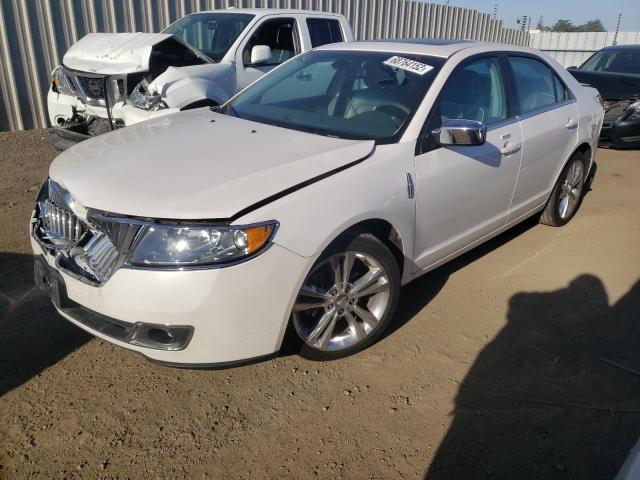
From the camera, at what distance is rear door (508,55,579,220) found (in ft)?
13.9

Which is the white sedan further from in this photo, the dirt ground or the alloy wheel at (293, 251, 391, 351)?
the dirt ground

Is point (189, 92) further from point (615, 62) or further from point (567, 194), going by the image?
point (615, 62)

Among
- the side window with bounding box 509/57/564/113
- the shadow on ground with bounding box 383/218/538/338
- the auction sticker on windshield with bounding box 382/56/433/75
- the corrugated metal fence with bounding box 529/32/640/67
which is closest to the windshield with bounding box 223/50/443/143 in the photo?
the auction sticker on windshield with bounding box 382/56/433/75

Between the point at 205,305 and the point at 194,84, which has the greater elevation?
the point at 194,84

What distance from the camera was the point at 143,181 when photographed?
2.66 metres

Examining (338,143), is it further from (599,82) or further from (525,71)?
(599,82)

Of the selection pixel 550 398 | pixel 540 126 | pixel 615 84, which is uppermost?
pixel 540 126

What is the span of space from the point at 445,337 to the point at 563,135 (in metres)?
2.31

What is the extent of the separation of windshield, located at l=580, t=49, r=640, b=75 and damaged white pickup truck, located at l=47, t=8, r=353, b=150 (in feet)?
18.7

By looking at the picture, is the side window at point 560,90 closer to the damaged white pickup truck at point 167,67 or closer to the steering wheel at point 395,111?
the steering wheel at point 395,111

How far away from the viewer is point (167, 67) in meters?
6.10

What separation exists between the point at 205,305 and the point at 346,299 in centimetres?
90

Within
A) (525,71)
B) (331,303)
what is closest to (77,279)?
(331,303)

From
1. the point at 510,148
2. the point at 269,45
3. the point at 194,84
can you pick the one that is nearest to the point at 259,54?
the point at 269,45
